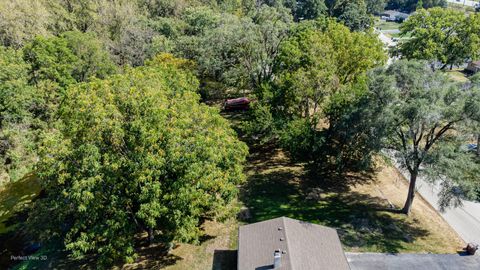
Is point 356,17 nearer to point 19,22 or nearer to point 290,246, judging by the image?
point 19,22

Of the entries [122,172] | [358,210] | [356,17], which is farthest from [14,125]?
[356,17]

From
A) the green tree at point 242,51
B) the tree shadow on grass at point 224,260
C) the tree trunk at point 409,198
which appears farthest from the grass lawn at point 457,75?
the tree shadow on grass at point 224,260

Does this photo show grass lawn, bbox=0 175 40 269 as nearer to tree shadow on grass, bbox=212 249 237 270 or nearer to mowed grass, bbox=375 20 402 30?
tree shadow on grass, bbox=212 249 237 270

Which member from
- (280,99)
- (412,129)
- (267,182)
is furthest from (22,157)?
(412,129)

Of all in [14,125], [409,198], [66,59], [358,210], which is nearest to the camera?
[409,198]

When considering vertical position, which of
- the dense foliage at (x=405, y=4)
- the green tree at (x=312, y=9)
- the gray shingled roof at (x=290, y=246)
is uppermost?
the dense foliage at (x=405, y=4)

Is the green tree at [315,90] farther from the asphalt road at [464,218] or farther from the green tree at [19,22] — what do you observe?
the green tree at [19,22]
